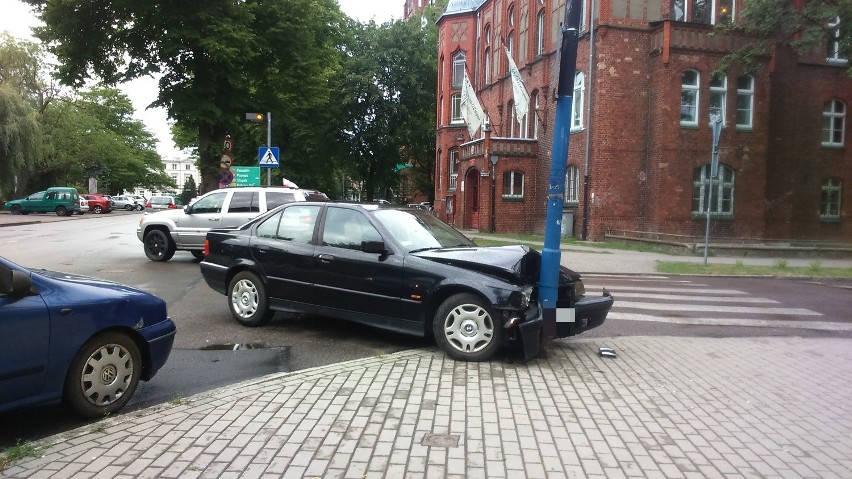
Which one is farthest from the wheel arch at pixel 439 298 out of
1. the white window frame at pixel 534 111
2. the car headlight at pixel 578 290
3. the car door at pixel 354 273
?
the white window frame at pixel 534 111

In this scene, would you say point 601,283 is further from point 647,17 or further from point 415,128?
point 415,128

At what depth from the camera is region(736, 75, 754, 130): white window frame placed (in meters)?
26.1

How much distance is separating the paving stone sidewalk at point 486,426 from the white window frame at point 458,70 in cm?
3826

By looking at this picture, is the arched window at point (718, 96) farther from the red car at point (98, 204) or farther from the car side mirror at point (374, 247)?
the red car at point (98, 204)

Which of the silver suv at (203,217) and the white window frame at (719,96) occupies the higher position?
the white window frame at (719,96)

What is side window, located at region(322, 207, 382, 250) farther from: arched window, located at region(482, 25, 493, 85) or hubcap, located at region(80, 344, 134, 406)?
arched window, located at region(482, 25, 493, 85)

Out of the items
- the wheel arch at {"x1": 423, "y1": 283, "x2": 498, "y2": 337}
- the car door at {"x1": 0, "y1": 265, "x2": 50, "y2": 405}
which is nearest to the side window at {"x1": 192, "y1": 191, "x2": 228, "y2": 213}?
the wheel arch at {"x1": 423, "y1": 283, "x2": 498, "y2": 337}

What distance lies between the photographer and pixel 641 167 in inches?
1012

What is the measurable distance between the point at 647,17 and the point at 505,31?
38.1 feet

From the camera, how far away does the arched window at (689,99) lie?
25.3 metres

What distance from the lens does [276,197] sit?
1487 cm

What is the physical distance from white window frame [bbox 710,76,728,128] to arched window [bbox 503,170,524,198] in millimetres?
9084

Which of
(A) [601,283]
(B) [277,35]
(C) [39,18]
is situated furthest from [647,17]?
(C) [39,18]

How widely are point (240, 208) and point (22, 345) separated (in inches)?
439
